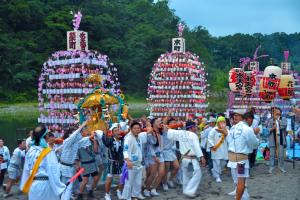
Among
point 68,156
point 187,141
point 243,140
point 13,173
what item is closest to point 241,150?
point 243,140

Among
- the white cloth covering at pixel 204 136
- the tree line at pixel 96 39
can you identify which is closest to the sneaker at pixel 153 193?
the white cloth covering at pixel 204 136

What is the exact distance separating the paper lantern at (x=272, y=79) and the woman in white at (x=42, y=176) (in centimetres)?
1048

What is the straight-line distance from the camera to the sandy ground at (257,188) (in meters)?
7.67

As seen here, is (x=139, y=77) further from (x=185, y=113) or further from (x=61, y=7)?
(x=185, y=113)

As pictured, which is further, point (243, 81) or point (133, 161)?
point (243, 81)

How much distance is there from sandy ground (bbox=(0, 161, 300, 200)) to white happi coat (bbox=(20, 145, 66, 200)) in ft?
9.59

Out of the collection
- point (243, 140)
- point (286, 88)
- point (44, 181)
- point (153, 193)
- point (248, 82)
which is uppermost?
point (248, 82)

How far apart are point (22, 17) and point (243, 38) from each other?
140 ft

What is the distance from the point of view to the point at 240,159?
21.6 feet

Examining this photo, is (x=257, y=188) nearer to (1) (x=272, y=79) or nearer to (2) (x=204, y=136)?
(2) (x=204, y=136)

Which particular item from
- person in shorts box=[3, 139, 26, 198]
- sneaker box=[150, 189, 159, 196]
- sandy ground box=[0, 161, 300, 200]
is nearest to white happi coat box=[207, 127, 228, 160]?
sandy ground box=[0, 161, 300, 200]

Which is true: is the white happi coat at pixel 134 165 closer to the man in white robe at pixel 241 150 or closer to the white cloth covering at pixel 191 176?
the white cloth covering at pixel 191 176

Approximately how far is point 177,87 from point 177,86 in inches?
1.8

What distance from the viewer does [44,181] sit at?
16.4 ft
